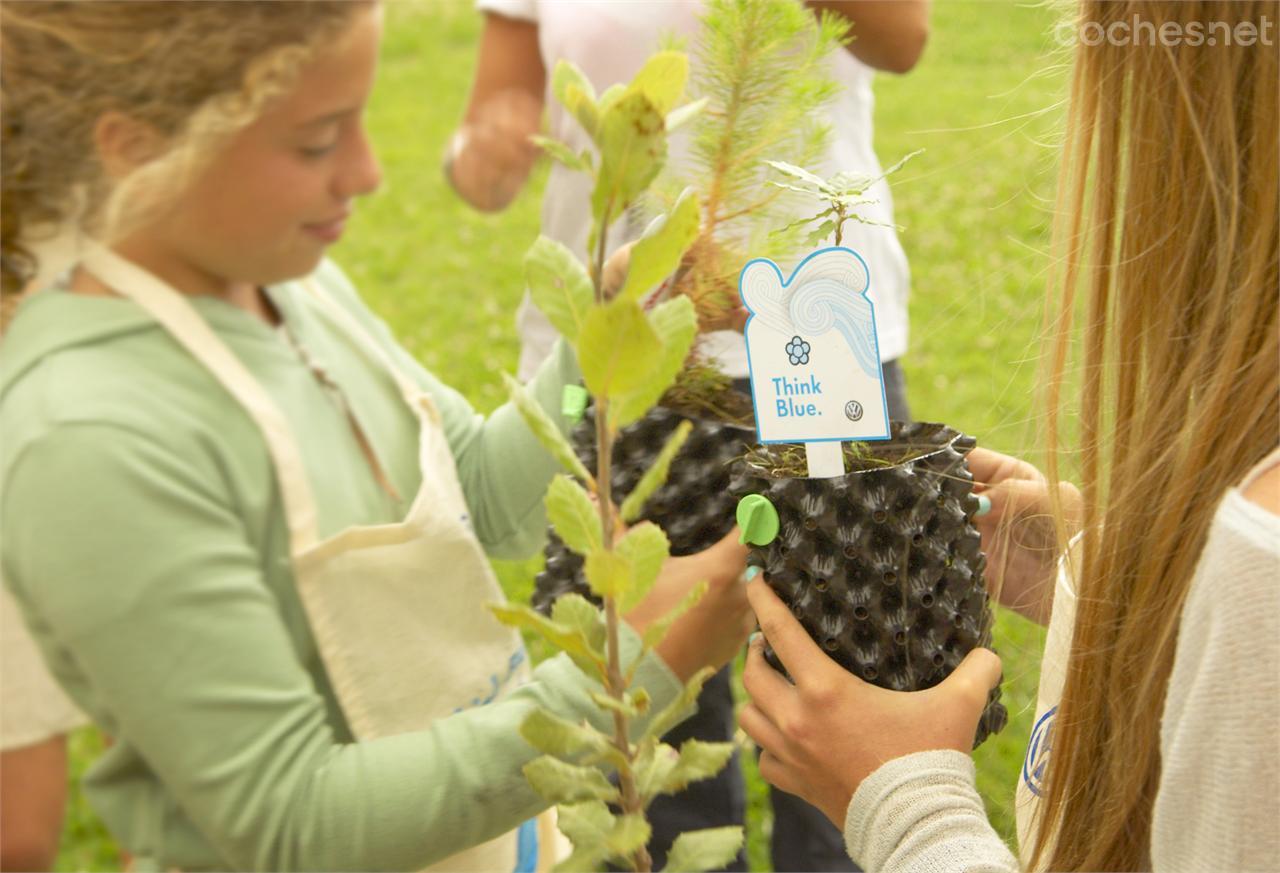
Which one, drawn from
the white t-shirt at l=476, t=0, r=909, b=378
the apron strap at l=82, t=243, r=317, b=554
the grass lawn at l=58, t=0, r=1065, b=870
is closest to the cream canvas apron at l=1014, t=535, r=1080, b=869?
the white t-shirt at l=476, t=0, r=909, b=378

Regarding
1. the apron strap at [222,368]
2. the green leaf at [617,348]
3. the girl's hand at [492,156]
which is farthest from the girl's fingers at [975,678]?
the girl's hand at [492,156]

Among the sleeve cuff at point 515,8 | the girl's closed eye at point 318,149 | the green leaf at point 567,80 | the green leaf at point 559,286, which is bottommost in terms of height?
the green leaf at point 559,286

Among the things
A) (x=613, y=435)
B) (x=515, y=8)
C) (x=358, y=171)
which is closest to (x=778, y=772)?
(x=613, y=435)

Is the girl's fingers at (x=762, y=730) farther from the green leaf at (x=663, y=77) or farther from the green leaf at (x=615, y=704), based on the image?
the green leaf at (x=663, y=77)

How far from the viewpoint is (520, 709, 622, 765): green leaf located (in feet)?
1.51

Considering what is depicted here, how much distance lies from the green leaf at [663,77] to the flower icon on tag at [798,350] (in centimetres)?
20

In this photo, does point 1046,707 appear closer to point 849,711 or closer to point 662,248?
point 849,711

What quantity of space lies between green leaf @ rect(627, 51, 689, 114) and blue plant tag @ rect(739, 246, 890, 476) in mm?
183

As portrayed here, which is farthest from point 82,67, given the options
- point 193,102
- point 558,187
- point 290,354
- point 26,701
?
point 558,187

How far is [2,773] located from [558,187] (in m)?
0.78

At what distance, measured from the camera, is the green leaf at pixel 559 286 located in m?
0.44

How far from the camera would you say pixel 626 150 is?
416 mm

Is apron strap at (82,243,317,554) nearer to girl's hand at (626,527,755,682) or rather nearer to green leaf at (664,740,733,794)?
girl's hand at (626,527,755,682)

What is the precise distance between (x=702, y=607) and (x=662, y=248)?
14.5 inches
